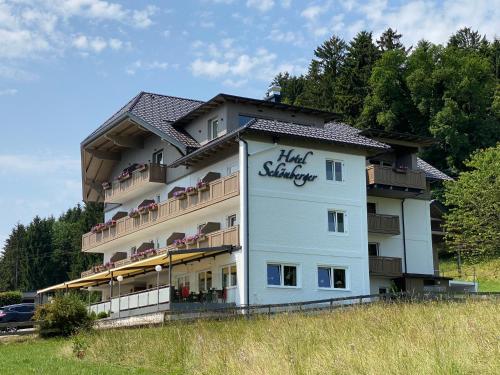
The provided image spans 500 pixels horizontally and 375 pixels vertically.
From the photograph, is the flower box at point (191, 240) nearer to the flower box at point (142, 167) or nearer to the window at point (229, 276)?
the window at point (229, 276)

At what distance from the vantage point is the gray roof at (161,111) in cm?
4256

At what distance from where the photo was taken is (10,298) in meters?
68.5

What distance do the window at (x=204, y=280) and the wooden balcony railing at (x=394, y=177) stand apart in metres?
9.61

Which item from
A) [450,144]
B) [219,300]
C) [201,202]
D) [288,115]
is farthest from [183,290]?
[450,144]

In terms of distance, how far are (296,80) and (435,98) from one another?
21.9m

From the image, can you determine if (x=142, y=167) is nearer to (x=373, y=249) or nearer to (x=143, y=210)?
(x=143, y=210)

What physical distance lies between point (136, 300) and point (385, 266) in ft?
42.3

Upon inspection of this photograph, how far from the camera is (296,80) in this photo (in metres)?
90.9

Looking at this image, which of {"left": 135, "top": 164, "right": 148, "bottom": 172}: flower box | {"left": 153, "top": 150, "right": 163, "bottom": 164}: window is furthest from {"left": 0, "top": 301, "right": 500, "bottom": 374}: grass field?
{"left": 153, "top": 150, "right": 163, "bottom": 164}: window

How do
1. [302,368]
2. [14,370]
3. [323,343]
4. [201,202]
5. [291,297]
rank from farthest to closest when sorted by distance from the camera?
[201,202] → [291,297] → [14,370] → [323,343] → [302,368]

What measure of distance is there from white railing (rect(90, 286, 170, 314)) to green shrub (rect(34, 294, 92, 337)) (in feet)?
16.7

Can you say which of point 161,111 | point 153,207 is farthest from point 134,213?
point 161,111

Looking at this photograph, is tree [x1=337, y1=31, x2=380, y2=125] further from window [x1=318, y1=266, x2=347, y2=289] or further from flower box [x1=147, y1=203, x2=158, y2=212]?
window [x1=318, y1=266, x2=347, y2=289]

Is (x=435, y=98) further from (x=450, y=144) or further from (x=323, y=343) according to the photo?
(x=323, y=343)
